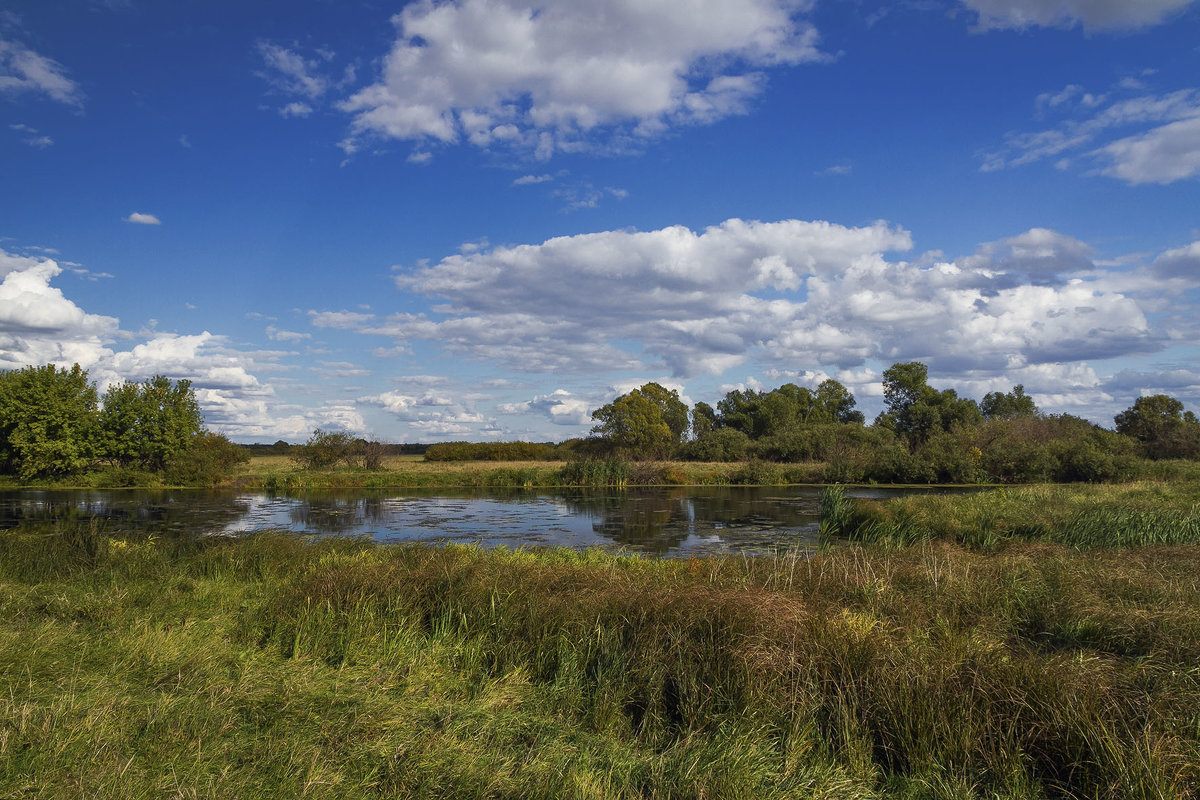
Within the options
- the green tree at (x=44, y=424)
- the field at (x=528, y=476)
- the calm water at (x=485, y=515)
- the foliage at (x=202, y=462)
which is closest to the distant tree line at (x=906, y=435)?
the field at (x=528, y=476)

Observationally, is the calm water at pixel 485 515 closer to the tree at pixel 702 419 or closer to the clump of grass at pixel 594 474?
the clump of grass at pixel 594 474

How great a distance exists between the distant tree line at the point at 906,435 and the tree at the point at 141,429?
2732 centimetres

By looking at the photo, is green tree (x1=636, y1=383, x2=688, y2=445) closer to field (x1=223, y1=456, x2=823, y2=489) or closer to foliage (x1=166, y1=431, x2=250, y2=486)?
field (x1=223, y1=456, x2=823, y2=489)

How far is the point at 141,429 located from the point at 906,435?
2405 inches

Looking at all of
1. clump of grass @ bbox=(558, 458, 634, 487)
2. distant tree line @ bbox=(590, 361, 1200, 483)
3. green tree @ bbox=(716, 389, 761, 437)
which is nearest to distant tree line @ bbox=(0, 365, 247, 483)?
clump of grass @ bbox=(558, 458, 634, 487)

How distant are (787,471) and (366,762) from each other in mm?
42229

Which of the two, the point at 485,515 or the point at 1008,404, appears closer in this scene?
the point at 485,515

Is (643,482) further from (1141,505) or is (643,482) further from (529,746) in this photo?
(529,746)

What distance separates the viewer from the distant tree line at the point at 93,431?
3625cm

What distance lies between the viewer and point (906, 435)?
6406 cm

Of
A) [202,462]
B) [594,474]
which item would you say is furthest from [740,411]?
[202,462]

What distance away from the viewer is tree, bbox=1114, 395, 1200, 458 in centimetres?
4897

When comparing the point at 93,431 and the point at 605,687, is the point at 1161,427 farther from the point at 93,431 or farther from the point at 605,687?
the point at 93,431

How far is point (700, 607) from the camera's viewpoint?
6340 mm
